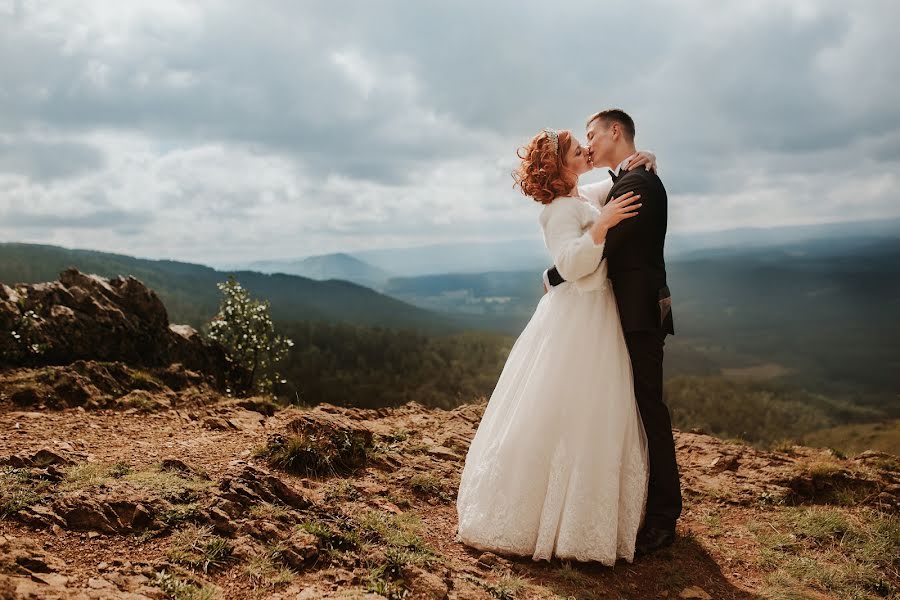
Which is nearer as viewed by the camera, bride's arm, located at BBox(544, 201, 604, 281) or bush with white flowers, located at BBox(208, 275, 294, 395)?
bride's arm, located at BBox(544, 201, 604, 281)

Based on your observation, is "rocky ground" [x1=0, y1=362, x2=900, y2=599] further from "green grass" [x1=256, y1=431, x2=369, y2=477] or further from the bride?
the bride

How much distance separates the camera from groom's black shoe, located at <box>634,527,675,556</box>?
5.35 m

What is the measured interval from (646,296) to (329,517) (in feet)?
12.2

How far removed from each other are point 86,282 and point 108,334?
6.72 ft

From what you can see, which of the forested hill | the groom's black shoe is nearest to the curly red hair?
the groom's black shoe

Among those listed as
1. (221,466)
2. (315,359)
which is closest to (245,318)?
(221,466)

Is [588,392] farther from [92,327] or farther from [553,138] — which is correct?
[92,327]

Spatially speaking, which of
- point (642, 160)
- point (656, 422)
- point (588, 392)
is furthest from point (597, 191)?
point (656, 422)

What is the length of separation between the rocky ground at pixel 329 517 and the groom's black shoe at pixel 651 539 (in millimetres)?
146

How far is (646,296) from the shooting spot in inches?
206

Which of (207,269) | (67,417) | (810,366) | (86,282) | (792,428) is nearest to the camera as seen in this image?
(67,417)

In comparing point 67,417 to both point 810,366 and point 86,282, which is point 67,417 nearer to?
point 86,282

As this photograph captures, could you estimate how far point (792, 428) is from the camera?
8962 cm

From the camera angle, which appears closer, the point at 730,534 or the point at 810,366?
the point at 730,534
